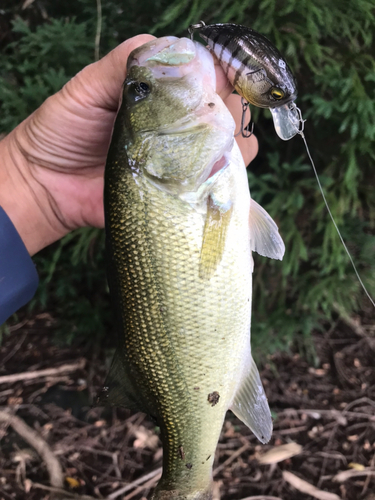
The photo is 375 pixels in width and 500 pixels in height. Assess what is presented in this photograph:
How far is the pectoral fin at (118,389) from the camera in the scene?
1.18m

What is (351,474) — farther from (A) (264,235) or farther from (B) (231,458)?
(A) (264,235)

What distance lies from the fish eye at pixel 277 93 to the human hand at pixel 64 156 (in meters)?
0.51

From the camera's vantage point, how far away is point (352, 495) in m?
2.18

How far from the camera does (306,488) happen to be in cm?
220

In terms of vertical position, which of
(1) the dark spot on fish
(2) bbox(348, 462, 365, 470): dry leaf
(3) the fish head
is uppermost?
(3) the fish head

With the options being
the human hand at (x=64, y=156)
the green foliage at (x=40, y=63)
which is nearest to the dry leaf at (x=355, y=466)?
the human hand at (x=64, y=156)

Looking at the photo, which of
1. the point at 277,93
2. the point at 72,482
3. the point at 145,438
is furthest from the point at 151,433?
the point at 277,93

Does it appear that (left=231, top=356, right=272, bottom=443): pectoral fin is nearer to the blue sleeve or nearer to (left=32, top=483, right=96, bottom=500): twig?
the blue sleeve

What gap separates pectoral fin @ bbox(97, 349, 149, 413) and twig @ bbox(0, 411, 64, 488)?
1.53 m

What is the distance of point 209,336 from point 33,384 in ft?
6.86

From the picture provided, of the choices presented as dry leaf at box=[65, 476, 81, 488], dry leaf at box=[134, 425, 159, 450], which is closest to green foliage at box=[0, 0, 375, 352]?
dry leaf at box=[134, 425, 159, 450]

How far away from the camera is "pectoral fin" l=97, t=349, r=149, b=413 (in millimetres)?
1184

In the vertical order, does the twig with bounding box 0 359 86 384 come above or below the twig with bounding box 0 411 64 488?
above

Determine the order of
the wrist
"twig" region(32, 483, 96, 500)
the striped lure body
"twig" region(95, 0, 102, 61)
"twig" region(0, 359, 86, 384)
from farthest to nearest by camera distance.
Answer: "twig" region(0, 359, 86, 384), "twig" region(32, 483, 96, 500), "twig" region(95, 0, 102, 61), the wrist, the striped lure body
